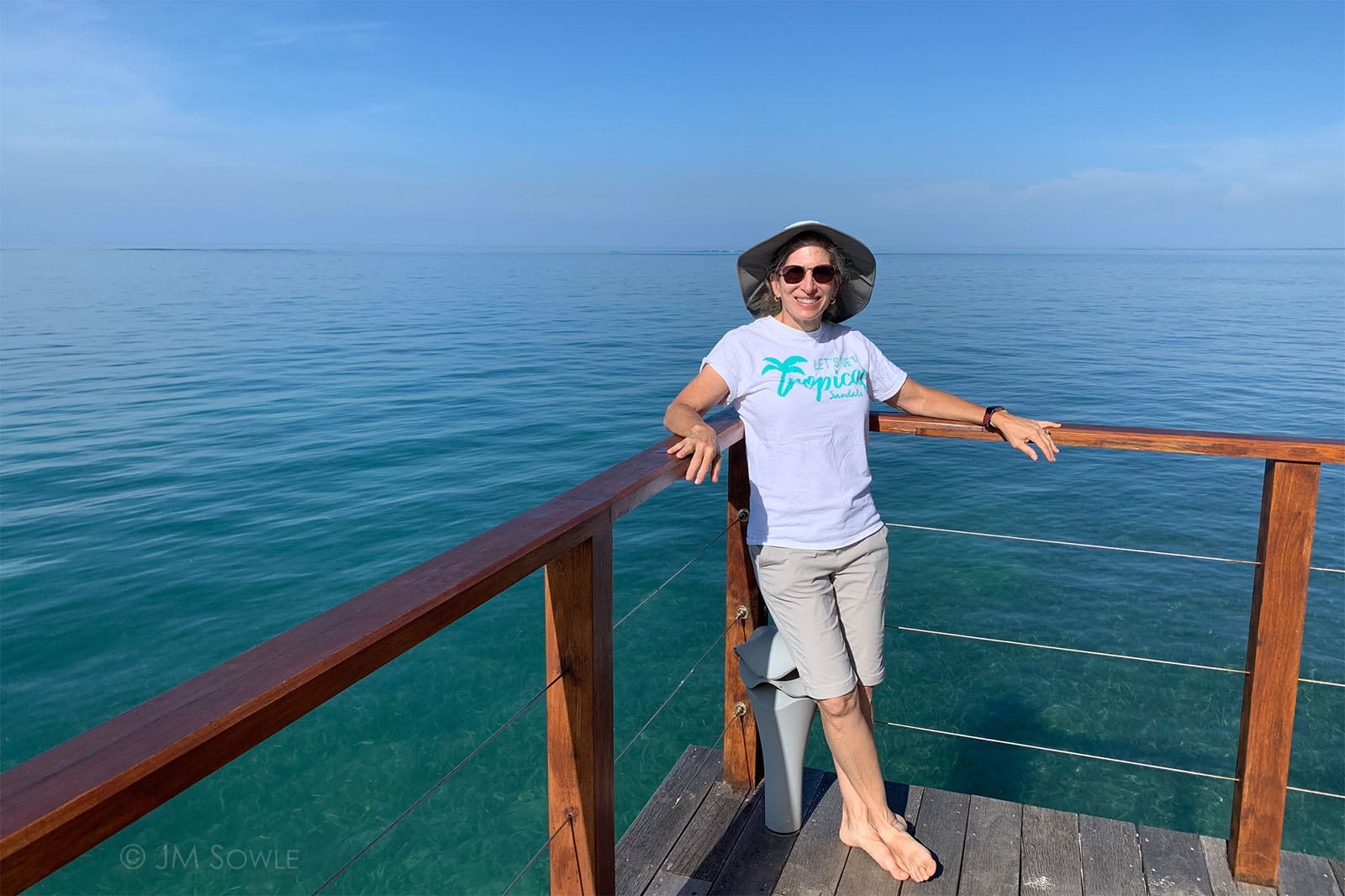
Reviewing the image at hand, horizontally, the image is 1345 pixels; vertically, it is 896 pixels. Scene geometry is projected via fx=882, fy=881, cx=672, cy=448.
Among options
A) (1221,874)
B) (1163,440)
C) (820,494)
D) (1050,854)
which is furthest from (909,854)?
(1163,440)

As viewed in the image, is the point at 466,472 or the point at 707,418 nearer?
the point at 707,418

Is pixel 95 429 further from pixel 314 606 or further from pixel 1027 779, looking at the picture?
pixel 1027 779

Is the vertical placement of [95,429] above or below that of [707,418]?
below

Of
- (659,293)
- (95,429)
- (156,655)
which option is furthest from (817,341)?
(659,293)

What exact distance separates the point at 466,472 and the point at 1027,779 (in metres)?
5.94

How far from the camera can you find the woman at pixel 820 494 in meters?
2.05

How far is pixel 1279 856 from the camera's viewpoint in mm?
2125

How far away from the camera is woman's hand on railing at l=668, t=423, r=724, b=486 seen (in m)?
1.84

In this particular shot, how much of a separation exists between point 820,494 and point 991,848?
101 cm

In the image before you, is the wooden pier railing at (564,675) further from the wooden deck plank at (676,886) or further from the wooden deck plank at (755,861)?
the wooden deck plank at (676,886)

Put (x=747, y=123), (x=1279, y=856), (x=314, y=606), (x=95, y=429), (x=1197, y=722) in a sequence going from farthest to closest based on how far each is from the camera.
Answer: (x=747, y=123), (x=95, y=429), (x=314, y=606), (x=1197, y=722), (x=1279, y=856)

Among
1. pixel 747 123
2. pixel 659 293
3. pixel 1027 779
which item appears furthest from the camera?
pixel 747 123

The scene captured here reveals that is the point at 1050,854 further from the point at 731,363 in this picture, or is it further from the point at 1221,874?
the point at 731,363

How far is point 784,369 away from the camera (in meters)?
2.07
